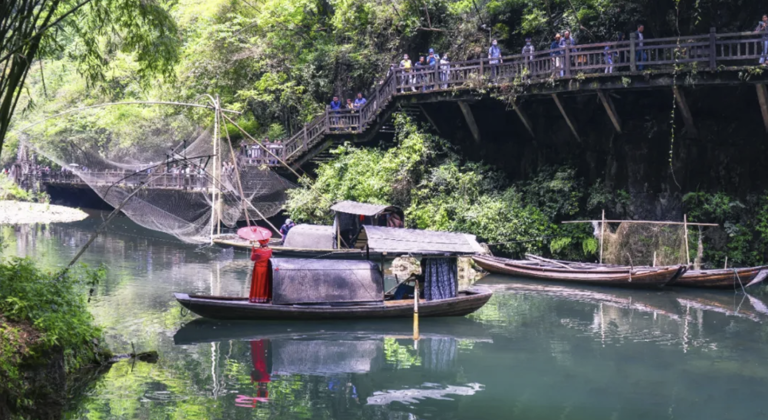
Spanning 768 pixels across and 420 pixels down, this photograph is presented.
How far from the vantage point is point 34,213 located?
33.3 metres

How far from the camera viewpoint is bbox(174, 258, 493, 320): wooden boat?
40.3 ft

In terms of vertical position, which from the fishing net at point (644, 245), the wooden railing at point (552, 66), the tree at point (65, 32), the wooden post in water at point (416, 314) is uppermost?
the wooden railing at point (552, 66)

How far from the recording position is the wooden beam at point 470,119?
65.9ft

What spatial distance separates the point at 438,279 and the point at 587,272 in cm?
493

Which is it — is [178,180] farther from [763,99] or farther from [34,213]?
[763,99]

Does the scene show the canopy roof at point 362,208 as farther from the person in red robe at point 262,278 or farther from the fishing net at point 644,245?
the person in red robe at point 262,278

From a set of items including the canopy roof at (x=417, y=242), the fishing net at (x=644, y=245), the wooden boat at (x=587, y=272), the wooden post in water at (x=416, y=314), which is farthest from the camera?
the fishing net at (x=644, y=245)

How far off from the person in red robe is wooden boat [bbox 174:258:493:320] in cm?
13

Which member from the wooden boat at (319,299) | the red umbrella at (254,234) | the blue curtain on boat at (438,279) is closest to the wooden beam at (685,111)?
the blue curtain on boat at (438,279)

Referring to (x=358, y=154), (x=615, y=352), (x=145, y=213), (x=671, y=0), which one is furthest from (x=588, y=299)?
(x=145, y=213)

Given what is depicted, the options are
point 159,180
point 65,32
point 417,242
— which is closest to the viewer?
point 65,32

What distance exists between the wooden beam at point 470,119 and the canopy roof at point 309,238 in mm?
4997

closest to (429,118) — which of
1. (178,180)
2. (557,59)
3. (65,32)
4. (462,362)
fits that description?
(557,59)

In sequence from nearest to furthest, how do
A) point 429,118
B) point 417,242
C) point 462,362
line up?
point 462,362 → point 417,242 → point 429,118
